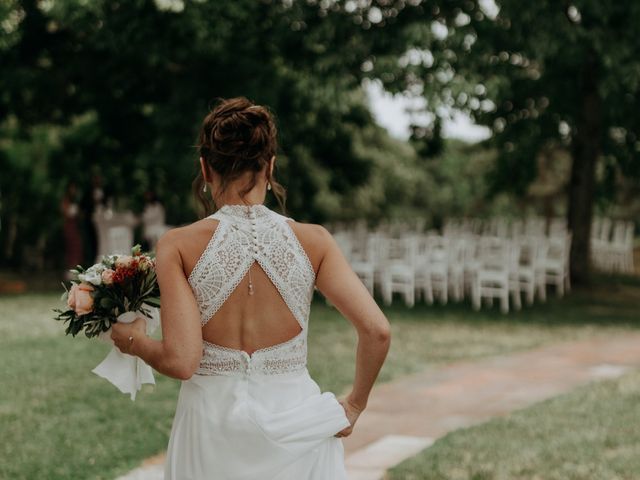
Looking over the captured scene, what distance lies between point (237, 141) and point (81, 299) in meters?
0.68

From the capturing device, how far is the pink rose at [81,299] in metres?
2.83

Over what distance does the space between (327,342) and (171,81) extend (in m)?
8.97

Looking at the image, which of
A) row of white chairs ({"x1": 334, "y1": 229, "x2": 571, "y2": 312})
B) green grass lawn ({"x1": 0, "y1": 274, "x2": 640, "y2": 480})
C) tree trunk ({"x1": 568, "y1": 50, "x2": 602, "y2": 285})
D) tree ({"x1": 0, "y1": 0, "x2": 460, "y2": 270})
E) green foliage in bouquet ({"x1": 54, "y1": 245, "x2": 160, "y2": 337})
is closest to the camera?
green foliage in bouquet ({"x1": 54, "y1": 245, "x2": 160, "y2": 337})

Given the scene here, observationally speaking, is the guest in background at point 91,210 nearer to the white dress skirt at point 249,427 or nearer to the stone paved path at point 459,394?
the stone paved path at point 459,394

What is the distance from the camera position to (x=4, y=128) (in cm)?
2141

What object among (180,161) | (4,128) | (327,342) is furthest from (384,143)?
(327,342)

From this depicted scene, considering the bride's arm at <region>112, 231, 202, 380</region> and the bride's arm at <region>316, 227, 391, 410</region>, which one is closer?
the bride's arm at <region>112, 231, 202, 380</region>

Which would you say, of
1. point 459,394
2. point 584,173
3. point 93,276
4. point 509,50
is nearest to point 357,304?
point 93,276

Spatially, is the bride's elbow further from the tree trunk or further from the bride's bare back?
the tree trunk

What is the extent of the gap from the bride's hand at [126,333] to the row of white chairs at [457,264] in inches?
459

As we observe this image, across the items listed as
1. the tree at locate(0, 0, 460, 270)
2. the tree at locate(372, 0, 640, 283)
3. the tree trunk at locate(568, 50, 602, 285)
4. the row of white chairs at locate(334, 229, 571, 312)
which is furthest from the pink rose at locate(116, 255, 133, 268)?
the tree trunk at locate(568, 50, 602, 285)

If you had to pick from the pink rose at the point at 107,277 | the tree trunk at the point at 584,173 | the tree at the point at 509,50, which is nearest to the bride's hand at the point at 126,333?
the pink rose at the point at 107,277

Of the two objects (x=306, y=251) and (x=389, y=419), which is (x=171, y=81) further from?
(x=306, y=251)

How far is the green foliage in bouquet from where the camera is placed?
9.36 ft
